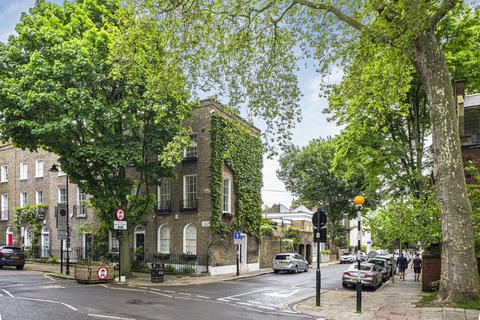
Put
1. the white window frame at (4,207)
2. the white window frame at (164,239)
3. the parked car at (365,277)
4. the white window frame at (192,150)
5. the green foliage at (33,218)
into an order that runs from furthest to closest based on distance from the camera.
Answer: the white window frame at (4,207) < the green foliage at (33,218) < the white window frame at (164,239) < the white window frame at (192,150) < the parked car at (365,277)

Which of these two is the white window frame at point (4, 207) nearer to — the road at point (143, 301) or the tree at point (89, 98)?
the tree at point (89, 98)

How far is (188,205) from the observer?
1069 inches

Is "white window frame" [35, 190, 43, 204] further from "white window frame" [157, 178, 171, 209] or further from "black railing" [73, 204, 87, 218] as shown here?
"white window frame" [157, 178, 171, 209]

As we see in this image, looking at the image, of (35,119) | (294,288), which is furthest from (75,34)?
(294,288)

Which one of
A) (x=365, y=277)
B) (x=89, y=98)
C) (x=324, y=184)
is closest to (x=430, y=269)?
(x=365, y=277)

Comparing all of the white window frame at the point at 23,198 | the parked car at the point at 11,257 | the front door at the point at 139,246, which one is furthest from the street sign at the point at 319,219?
the white window frame at the point at 23,198

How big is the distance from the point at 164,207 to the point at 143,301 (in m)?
14.3

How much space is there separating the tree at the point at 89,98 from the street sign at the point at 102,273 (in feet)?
9.81

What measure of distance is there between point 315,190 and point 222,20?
36.2 metres

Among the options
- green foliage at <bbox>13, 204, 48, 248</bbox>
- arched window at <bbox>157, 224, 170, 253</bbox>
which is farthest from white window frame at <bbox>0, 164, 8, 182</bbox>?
arched window at <bbox>157, 224, 170, 253</bbox>

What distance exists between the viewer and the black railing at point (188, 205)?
87.7 ft

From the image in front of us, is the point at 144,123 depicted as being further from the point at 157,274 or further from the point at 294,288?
the point at 294,288

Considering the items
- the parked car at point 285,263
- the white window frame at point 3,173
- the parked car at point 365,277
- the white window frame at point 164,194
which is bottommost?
the parked car at point 285,263

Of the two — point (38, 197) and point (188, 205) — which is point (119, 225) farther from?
point (38, 197)
